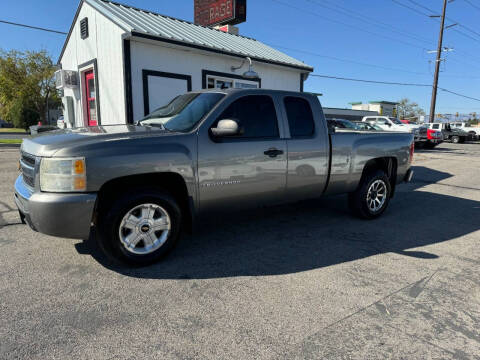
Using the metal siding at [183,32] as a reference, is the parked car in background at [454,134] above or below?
below

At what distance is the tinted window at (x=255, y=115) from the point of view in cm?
401

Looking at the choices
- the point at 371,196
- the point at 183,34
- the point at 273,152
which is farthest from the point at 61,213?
the point at 183,34

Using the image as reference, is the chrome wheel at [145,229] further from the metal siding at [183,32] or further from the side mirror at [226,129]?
the metal siding at [183,32]

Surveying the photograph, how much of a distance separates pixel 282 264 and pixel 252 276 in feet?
1.42

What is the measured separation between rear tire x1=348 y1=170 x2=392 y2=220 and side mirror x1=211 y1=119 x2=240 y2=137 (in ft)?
8.60

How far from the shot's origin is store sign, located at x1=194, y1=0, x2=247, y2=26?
15750mm

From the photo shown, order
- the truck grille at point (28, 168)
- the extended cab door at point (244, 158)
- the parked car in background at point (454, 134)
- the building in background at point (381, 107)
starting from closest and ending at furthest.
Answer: the truck grille at point (28, 168), the extended cab door at point (244, 158), the parked car in background at point (454, 134), the building in background at point (381, 107)

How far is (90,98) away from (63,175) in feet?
35.7

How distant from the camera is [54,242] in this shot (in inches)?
160

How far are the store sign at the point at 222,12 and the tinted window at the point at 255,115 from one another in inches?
517

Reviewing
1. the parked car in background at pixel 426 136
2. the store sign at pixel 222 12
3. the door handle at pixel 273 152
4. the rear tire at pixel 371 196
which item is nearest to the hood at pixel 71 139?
the door handle at pixel 273 152

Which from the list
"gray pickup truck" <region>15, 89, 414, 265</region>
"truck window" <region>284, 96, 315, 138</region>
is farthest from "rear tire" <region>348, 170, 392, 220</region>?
"truck window" <region>284, 96, 315, 138</region>

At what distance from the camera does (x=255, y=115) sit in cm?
416

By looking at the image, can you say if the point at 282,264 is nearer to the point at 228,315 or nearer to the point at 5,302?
the point at 228,315
